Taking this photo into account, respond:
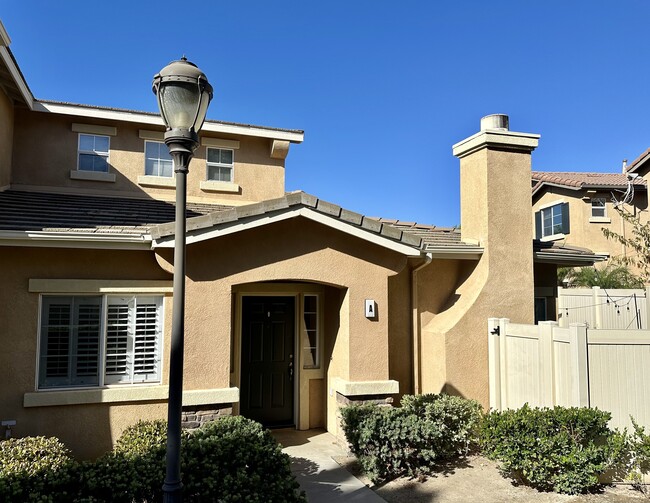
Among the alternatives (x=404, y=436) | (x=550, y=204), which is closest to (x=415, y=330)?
(x=404, y=436)

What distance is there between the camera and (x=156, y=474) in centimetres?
493

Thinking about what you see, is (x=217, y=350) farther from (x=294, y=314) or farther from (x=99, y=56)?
(x=99, y=56)

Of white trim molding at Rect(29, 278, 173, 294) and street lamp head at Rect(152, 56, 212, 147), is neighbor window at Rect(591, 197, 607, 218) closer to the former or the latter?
white trim molding at Rect(29, 278, 173, 294)

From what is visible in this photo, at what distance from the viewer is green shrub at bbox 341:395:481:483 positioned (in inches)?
279

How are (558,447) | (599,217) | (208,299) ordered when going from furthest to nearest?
(599,217)
(208,299)
(558,447)

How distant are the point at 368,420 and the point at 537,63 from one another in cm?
1026

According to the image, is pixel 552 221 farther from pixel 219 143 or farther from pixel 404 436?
pixel 404 436

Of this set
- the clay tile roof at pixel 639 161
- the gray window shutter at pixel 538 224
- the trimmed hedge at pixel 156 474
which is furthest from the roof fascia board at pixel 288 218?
the gray window shutter at pixel 538 224

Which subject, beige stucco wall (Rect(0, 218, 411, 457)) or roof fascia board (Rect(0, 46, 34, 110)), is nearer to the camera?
beige stucco wall (Rect(0, 218, 411, 457))

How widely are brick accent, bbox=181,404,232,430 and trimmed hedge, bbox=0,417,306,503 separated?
1026mm

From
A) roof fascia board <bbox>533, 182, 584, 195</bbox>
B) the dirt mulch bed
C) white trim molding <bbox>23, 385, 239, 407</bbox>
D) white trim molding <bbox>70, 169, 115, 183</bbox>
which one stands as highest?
roof fascia board <bbox>533, 182, 584, 195</bbox>

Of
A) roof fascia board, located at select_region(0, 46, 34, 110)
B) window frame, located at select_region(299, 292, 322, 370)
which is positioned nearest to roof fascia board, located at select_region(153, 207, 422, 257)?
window frame, located at select_region(299, 292, 322, 370)

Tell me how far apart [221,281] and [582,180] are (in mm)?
20292

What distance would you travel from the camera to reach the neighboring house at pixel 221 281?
740 centimetres
